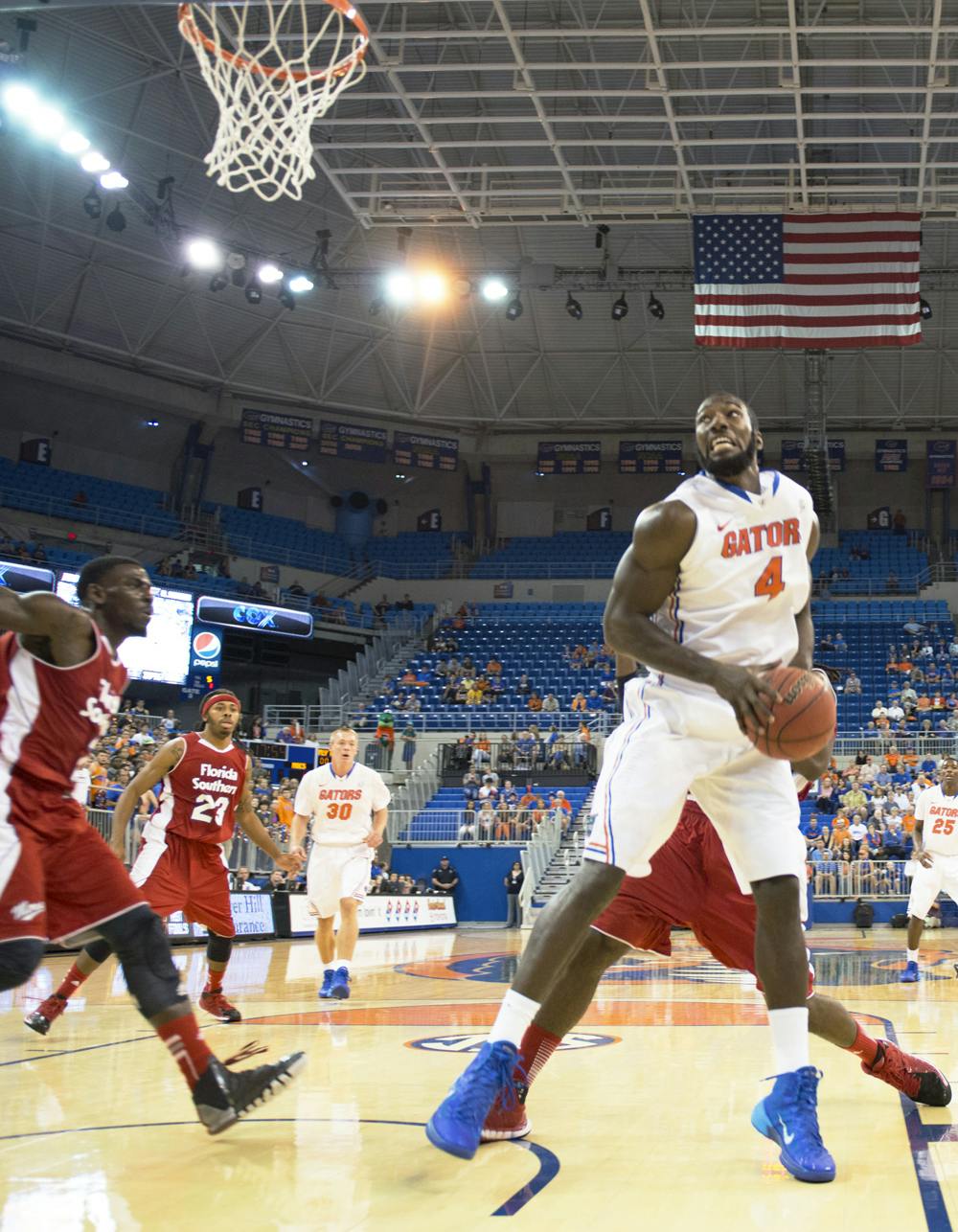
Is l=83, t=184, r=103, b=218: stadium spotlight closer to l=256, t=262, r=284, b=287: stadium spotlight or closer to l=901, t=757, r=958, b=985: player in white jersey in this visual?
l=256, t=262, r=284, b=287: stadium spotlight

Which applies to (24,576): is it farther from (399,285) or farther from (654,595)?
(654,595)

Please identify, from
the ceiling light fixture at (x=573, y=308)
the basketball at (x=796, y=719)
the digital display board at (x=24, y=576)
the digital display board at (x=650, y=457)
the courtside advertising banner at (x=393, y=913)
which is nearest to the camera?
the basketball at (x=796, y=719)

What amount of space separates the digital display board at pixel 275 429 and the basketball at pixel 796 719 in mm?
33261

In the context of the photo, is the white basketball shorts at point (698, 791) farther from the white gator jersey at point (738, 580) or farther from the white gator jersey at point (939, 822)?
the white gator jersey at point (939, 822)

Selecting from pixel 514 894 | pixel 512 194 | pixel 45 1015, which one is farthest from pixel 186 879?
pixel 512 194

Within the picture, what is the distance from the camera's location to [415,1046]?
6.20 m

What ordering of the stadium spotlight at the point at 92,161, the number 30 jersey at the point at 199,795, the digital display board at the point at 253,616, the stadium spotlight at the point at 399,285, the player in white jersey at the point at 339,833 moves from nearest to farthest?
the number 30 jersey at the point at 199,795
the player in white jersey at the point at 339,833
the stadium spotlight at the point at 92,161
the stadium spotlight at the point at 399,285
the digital display board at the point at 253,616

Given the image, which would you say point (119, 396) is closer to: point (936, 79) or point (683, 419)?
point (683, 419)

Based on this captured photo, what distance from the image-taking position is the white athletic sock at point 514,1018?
3.65 metres

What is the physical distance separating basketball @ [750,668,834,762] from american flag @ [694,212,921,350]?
1891 cm

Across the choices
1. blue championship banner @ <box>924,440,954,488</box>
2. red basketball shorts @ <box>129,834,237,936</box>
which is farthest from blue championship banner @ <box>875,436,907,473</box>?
red basketball shorts @ <box>129,834,237,936</box>

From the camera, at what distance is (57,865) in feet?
12.9

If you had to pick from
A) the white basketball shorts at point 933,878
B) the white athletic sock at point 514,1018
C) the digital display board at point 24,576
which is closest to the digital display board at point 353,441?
the digital display board at point 24,576

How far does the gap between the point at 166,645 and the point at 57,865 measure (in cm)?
2539
